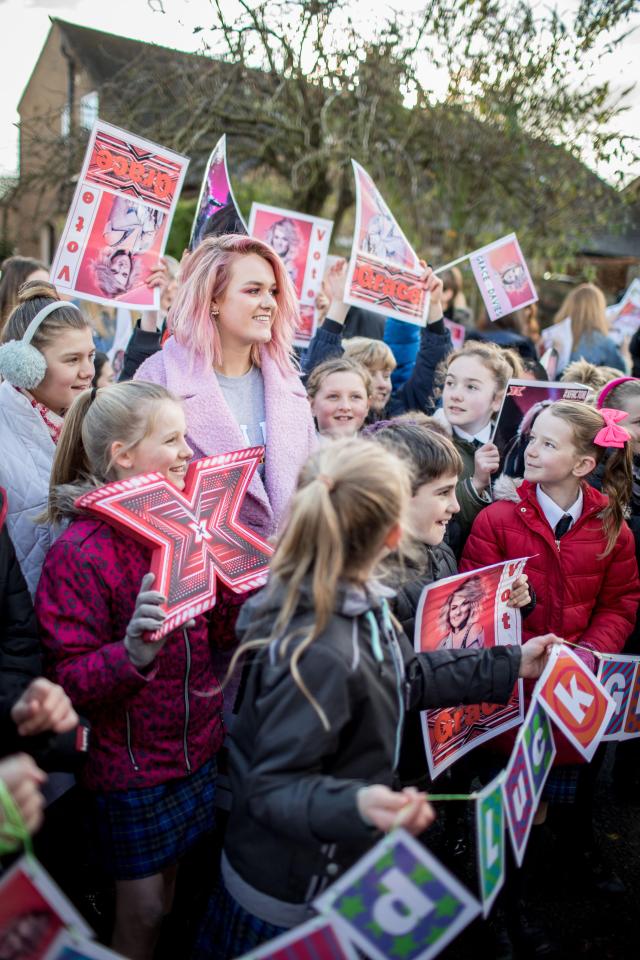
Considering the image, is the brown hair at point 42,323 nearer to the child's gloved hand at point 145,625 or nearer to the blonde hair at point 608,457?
the child's gloved hand at point 145,625

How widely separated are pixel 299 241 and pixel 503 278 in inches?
51.8

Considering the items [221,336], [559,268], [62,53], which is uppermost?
[62,53]

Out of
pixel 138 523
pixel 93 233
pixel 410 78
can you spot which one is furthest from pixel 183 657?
pixel 410 78

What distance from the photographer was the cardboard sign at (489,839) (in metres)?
1.57

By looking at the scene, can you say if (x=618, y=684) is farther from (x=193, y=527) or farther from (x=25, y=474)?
(x=25, y=474)

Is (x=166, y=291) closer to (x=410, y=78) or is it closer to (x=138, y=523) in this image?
(x=138, y=523)

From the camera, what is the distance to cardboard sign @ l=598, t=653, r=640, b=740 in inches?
101

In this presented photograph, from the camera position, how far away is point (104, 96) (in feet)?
31.3

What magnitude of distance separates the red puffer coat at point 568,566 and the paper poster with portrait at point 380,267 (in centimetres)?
141

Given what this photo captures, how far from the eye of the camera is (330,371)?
350cm

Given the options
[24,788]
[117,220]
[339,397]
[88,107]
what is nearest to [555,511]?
[339,397]

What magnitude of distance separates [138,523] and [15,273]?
8.66 feet

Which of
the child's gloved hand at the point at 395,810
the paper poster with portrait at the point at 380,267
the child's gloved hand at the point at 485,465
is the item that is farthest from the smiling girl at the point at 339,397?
the child's gloved hand at the point at 395,810

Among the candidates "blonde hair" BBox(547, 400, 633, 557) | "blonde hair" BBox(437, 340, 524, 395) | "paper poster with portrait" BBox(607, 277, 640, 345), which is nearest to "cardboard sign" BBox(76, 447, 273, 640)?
"blonde hair" BBox(547, 400, 633, 557)
